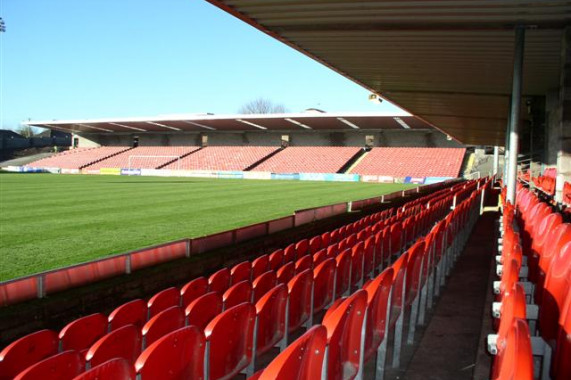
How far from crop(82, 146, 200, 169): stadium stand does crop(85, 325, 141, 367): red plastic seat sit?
1713 inches

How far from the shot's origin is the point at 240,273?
4.18m

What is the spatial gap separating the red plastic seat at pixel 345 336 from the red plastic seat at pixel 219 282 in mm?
1817

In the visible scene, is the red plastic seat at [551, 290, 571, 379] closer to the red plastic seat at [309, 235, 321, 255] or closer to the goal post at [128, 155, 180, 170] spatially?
the red plastic seat at [309, 235, 321, 255]

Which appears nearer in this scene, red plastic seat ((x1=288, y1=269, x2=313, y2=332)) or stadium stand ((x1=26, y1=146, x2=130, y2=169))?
red plastic seat ((x1=288, y1=269, x2=313, y2=332))

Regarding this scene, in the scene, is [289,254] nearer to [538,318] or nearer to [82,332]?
[82,332]

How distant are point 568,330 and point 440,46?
764 centimetres

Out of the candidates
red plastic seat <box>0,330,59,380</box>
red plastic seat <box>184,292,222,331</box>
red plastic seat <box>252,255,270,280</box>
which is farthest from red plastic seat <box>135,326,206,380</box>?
red plastic seat <box>252,255,270,280</box>

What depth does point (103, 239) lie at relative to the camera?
8750 millimetres

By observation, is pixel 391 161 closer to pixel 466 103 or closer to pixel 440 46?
pixel 466 103

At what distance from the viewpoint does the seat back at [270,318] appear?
264cm

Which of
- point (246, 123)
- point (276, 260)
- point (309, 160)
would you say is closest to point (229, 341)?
point (276, 260)

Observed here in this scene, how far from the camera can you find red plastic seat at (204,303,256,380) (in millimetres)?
2203

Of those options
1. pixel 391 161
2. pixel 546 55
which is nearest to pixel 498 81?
pixel 546 55

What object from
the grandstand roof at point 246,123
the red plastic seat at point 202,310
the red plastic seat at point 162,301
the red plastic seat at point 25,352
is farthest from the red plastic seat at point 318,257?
the grandstand roof at point 246,123
